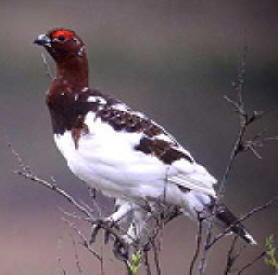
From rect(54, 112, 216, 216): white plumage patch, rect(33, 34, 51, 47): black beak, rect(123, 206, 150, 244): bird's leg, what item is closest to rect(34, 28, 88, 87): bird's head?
rect(33, 34, 51, 47): black beak

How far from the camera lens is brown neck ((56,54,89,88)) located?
8.50ft

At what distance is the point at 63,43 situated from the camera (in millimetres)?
2562

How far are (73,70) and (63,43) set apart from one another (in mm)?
69

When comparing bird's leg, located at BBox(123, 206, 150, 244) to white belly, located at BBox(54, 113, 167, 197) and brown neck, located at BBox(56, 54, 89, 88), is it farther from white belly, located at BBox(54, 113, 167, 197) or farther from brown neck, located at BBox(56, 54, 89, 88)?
brown neck, located at BBox(56, 54, 89, 88)

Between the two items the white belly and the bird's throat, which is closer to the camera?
the white belly

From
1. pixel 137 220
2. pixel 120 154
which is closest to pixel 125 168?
pixel 120 154

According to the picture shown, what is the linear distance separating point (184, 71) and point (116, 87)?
81 centimetres

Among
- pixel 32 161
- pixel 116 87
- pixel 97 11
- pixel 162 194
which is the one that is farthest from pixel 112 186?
pixel 97 11

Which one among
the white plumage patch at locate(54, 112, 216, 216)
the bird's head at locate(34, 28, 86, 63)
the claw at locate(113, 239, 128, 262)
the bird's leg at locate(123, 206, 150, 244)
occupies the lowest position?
the claw at locate(113, 239, 128, 262)

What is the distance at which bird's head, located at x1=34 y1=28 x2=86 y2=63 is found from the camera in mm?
2559

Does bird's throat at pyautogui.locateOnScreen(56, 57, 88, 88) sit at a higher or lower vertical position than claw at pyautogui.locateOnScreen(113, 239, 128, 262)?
higher

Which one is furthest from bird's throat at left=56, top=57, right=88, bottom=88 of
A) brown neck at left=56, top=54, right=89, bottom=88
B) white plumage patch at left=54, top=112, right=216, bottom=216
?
white plumage patch at left=54, top=112, right=216, bottom=216

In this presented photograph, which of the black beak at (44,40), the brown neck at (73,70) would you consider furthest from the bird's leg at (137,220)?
the black beak at (44,40)

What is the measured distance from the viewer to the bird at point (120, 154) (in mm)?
2469
